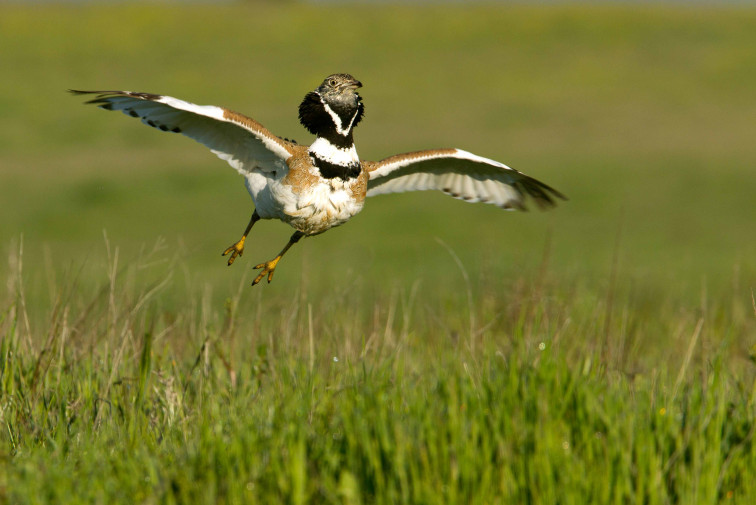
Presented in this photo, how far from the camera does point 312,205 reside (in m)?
6.28

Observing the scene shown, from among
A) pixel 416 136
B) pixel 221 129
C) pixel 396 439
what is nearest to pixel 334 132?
pixel 221 129

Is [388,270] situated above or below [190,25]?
below

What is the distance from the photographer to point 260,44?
181 ft

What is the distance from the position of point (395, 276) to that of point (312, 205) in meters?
13.6

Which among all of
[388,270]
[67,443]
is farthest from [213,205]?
[67,443]

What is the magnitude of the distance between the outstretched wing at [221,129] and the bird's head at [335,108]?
0.30m

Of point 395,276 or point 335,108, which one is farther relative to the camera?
point 395,276

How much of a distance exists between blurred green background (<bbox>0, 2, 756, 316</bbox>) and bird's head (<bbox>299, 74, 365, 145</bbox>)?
1011 millimetres

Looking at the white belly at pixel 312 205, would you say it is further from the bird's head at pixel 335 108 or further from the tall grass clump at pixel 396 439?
the tall grass clump at pixel 396 439

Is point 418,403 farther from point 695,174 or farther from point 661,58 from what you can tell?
point 661,58

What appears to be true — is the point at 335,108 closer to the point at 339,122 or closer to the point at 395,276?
the point at 339,122

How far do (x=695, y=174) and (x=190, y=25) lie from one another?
120ft

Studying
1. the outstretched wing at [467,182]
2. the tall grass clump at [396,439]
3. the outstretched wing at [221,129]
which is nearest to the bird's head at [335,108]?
the outstretched wing at [221,129]

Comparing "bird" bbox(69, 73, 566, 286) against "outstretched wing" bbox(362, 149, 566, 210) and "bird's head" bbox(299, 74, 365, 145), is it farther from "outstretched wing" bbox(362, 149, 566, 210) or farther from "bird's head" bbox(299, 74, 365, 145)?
"outstretched wing" bbox(362, 149, 566, 210)
